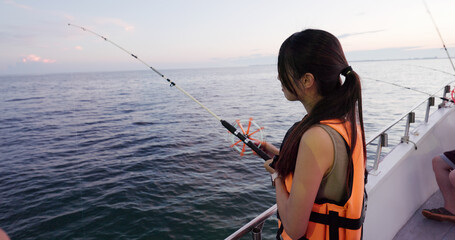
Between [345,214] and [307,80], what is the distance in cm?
65

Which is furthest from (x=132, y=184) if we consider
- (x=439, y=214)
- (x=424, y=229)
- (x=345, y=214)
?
(x=345, y=214)

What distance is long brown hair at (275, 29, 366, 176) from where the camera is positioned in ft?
3.76

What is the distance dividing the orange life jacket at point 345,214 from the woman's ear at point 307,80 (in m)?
0.23

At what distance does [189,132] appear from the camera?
16172mm

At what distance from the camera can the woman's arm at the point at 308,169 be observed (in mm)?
1036

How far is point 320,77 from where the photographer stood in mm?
1172

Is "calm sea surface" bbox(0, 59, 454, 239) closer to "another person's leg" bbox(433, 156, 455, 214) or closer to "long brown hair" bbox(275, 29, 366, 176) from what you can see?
"another person's leg" bbox(433, 156, 455, 214)

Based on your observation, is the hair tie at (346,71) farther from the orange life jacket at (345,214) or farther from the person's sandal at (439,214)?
the person's sandal at (439,214)

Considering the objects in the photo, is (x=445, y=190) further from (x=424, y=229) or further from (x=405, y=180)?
(x=424, y=229)

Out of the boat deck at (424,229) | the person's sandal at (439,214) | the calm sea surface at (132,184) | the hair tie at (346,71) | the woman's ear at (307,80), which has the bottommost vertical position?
the calm sea surface at (132,184)

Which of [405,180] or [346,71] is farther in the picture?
[405,180]

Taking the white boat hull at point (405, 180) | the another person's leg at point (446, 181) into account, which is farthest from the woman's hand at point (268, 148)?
the another person's leg at point (446, 181)

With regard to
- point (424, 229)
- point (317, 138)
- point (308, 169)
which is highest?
point (317, 138)

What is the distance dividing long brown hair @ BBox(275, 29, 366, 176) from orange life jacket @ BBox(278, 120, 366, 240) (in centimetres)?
8
